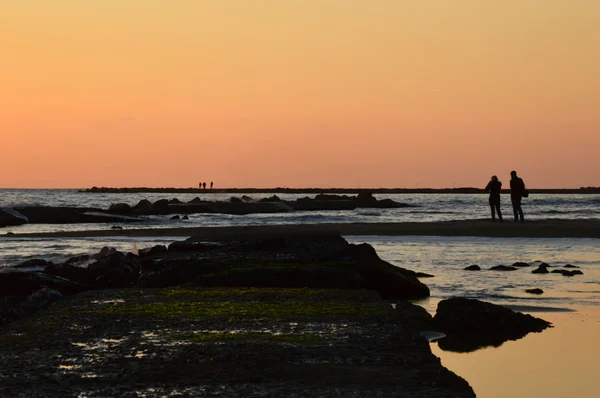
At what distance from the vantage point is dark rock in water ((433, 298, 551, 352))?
975cm

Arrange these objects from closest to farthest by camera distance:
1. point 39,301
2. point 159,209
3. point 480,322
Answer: point 480,322, point 39,301, point 159,209

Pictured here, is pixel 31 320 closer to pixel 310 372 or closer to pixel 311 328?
pixel 311 328

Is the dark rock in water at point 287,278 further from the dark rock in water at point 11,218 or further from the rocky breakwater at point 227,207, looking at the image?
the rocky breakwater at point 227,207

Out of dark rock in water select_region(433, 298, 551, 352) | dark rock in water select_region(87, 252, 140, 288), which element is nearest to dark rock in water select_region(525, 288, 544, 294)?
dark rock in water select_region(433, 298, 551, 352)

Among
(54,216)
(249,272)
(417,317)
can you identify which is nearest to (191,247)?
(249,272)

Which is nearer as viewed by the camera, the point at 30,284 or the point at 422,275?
the point at 30,284

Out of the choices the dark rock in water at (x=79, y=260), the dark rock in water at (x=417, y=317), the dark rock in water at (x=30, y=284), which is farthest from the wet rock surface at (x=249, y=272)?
the dark rock in water at (x=79, y=260)

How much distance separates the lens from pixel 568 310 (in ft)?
39.4

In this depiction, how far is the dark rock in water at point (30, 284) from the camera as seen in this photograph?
43.1ft

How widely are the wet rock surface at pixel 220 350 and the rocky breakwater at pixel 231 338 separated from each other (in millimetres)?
10

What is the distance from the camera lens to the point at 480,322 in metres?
9.99

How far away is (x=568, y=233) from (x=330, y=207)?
54.3 m

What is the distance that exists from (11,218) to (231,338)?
43151 mm

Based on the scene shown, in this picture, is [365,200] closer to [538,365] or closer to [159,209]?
[159,209]
